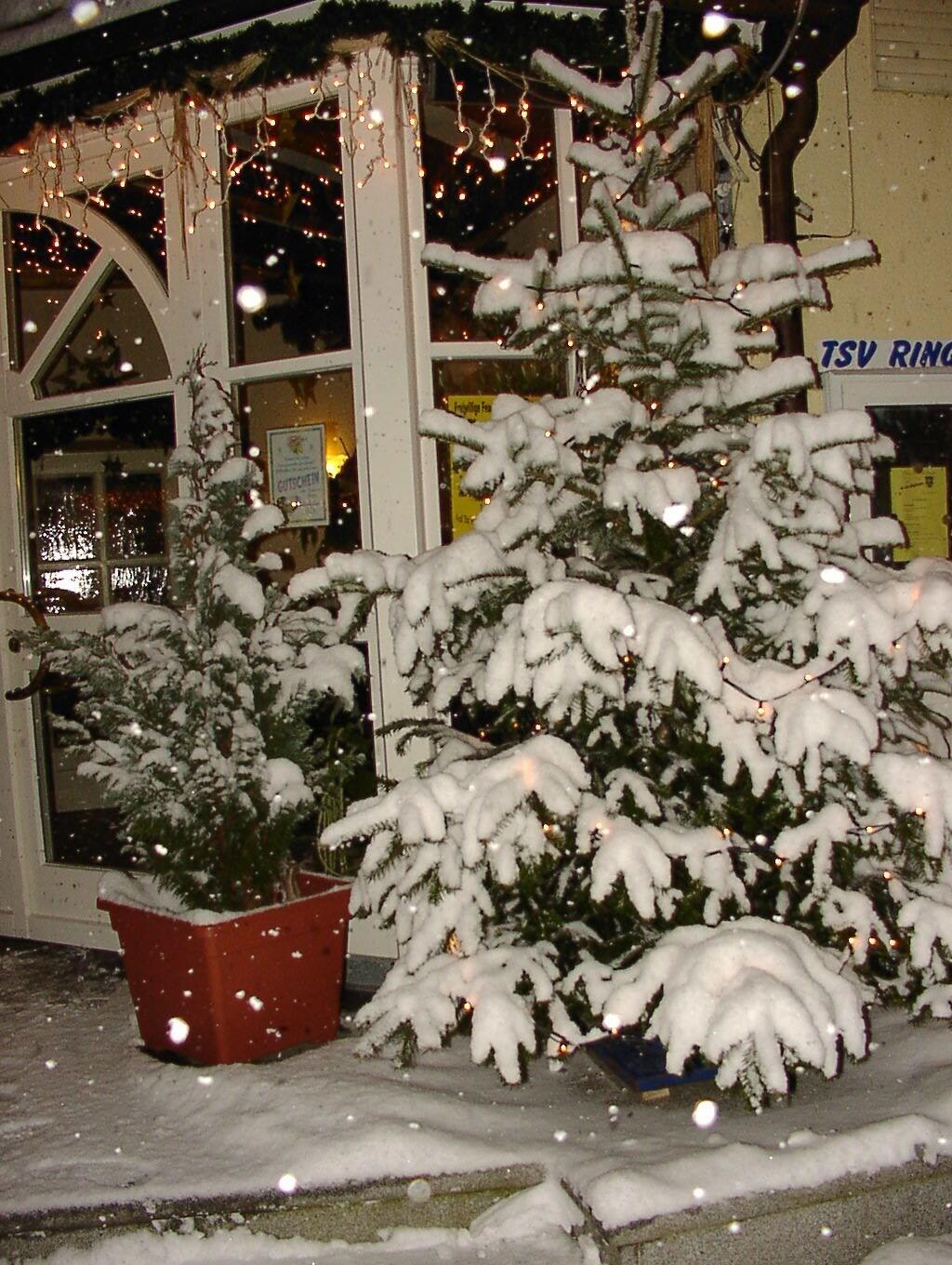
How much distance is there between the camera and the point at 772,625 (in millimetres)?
3088

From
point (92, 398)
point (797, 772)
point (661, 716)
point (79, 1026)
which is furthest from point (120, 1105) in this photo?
point (92, 398)

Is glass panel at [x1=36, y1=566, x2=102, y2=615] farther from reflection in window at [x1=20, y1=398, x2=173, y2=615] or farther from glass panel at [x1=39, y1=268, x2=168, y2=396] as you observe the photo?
glass panel at [x1=39, y1=268, x2=168, y2=396]

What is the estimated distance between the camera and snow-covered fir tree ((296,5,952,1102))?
8.75ft

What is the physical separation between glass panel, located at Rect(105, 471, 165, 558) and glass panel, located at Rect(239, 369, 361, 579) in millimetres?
601

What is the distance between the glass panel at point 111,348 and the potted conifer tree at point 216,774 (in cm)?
120

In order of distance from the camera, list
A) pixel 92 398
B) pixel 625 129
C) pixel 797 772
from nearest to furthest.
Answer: pixel 797 772 → pixel 625 129 → pixel 92 398

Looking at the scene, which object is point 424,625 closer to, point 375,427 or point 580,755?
point 580,755

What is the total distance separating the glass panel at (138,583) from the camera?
478cm

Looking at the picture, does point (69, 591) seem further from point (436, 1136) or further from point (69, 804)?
point (436, 1136)

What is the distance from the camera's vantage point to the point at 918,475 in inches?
181

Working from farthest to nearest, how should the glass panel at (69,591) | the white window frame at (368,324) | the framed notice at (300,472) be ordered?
1. the glass panel at (69,591)
2. the framed notice at (300,472)
3. the white window frame at (368,324)

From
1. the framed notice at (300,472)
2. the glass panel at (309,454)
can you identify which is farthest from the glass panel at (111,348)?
the framed notice at (300,472)

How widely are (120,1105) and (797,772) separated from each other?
2087 millimetres

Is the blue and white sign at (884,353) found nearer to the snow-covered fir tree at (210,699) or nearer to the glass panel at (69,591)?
the snow-covered fir tree at (210,699)
